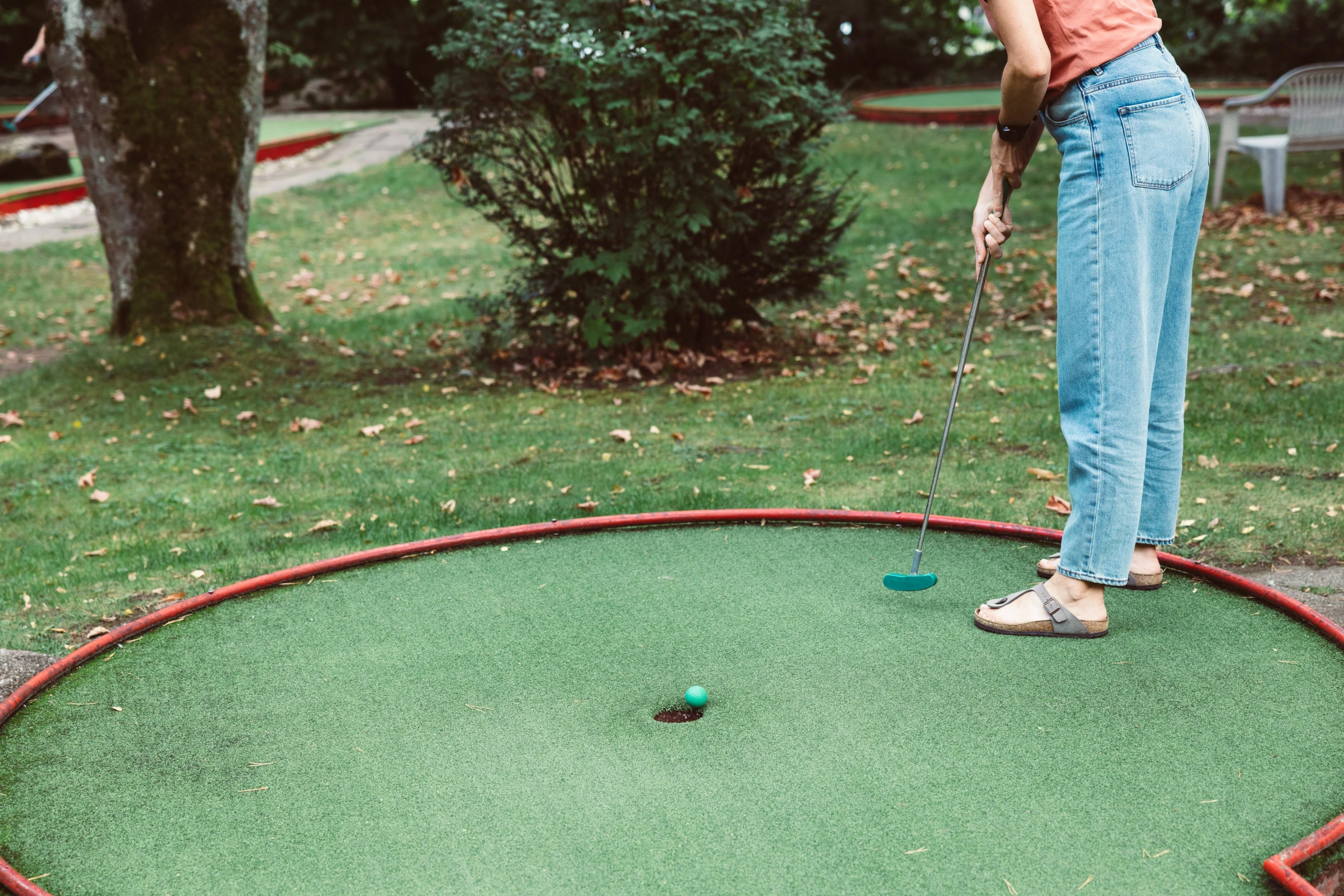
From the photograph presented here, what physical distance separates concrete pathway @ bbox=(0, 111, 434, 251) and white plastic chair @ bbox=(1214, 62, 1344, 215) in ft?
21.9

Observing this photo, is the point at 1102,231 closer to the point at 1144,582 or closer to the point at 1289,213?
the point at 1144,582

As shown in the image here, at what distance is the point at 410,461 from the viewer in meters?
4.64

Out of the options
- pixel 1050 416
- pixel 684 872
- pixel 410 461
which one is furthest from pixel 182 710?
pixel 1050 416

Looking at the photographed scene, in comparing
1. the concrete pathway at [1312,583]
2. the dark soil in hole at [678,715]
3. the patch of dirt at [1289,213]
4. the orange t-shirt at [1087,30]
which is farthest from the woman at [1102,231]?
the patch of dirt at [1289,213]

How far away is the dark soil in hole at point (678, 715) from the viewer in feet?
7.25

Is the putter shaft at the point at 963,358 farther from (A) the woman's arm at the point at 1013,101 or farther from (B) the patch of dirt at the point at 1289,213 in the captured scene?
(B) the patch of dirt at the point at 1289,213

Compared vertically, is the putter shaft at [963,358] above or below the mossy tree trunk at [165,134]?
below

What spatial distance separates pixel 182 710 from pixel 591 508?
170 cm

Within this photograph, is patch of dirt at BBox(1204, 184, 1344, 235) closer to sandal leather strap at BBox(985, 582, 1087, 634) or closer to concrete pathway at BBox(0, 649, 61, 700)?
sandal leather strap at BBox(985, 582, 1087, 634)

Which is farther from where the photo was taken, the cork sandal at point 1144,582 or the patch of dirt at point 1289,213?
the patch of dirt at point 1289,213

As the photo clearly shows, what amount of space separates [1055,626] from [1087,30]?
128cm

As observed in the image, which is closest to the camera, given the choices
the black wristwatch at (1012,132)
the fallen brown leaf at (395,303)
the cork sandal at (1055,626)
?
the black wristwatch at (1012,132)

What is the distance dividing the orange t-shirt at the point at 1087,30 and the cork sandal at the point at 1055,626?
1.14 metres

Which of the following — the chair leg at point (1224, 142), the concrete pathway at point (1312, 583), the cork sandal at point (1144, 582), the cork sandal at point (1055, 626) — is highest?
the chair leg at point (1224, 142)
